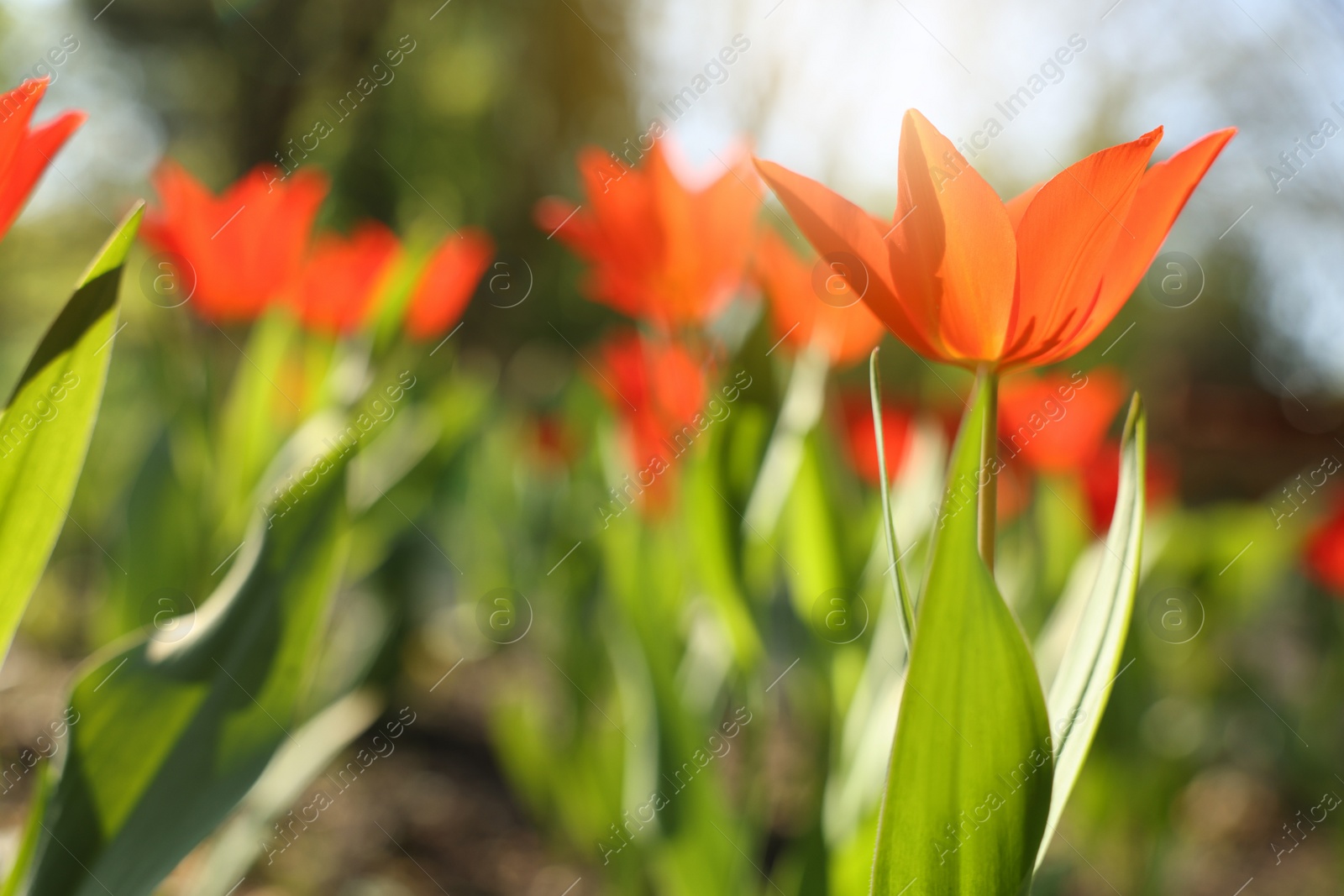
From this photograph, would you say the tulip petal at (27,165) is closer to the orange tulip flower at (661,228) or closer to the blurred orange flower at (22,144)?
the blurred orange flower at (22,144)

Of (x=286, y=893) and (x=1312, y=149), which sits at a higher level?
(x=286, y=893)

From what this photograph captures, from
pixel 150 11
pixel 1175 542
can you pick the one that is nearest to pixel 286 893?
pixel 1175 542

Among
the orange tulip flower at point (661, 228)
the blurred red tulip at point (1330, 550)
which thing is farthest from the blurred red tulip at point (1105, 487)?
the orange tulip flower at point (661, 228)

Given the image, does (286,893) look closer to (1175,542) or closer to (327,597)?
(327,597)

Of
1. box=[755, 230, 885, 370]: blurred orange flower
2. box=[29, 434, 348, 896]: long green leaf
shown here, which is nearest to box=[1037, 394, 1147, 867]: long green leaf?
box=[29, 434, 348, 896]: long green leaf

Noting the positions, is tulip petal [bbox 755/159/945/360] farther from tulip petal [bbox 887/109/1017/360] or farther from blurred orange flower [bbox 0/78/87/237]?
blurred orange flower [bbox 0/78/87/237]

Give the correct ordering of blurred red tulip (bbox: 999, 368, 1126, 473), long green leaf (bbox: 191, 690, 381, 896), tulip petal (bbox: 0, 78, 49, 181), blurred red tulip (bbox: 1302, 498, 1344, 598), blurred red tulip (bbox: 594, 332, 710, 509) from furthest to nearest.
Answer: blurred red tulip (bbox: 1302, 498, 1344, 598) < blurred red tulip (bbox: 999, 368, 1126, 473) < blurred red tulip (bbox: 594, 332, 710, 509) < long green leaf (bbox: 191, 690, 381, 896) < tulip petal (bbox: 0, 78, 49, 181)
